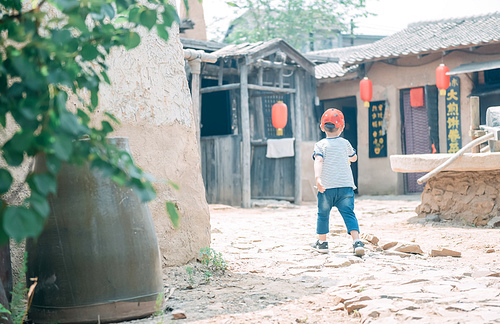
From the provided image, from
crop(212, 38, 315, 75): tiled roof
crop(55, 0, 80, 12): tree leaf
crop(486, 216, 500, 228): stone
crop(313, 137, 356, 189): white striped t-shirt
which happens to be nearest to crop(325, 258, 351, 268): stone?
crop(313, 137, 356, 189): white striped t-shirt

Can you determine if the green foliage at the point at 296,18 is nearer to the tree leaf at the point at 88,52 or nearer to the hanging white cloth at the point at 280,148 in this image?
the hanging white cloth at the point at 280,148

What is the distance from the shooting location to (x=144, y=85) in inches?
153

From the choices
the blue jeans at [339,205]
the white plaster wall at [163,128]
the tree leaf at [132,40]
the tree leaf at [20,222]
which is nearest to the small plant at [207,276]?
the white plaster wall at [163,128]

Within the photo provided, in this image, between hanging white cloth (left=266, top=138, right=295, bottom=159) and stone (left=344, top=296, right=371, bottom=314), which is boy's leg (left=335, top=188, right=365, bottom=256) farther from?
hanging white cloth (left=266, top=138, right=295, bottom=159)

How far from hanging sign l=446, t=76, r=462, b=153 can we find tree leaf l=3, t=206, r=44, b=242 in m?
10.4

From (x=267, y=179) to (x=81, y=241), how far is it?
8532 millimetres

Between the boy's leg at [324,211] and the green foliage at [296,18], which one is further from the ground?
the green foliage at [296,18]

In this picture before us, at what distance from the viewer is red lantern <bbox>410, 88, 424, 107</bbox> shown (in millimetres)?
11344

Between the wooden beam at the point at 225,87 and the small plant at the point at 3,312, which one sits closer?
the small plant at the point at 3,312

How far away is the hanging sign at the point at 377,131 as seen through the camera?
39.1ft

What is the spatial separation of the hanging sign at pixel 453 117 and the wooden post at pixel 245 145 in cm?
406

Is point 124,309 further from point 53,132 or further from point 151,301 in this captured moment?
point 53,132

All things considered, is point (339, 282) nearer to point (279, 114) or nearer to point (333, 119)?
point (333, 119)

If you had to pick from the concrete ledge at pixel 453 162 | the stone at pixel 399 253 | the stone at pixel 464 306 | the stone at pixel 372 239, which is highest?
the concrete ledge at pixel 453 162
